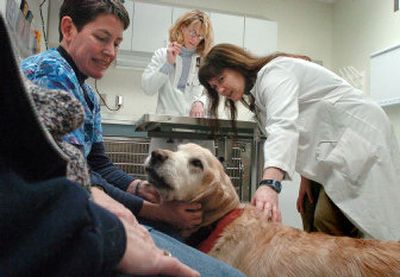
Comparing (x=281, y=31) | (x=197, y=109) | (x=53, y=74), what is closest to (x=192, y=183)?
(x=53, y=74)

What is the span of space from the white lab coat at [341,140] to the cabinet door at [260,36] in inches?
116

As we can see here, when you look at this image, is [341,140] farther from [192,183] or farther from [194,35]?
[194,35]

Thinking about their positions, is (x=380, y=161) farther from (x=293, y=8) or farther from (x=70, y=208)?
(x=293, y=8)

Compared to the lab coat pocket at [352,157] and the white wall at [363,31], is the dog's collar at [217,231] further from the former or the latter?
the white wall at [363,31]

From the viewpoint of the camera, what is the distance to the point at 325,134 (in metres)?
1.75

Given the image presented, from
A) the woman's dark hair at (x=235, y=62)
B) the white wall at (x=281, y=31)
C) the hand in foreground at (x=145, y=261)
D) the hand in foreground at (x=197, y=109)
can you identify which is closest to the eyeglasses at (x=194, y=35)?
the hand in foreground at (x=197, y=109)

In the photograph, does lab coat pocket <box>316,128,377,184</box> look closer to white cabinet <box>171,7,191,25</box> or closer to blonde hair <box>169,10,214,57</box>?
blonde hair <box>169,10,214,57</box>

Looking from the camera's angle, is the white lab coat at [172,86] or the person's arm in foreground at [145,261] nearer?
the person's arm in foreground at [145,261]

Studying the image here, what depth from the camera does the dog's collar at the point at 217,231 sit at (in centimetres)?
126

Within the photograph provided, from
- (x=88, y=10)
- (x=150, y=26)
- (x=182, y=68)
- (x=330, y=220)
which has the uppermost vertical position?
(x=150, y=26)

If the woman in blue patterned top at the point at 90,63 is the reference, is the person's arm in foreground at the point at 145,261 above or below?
below

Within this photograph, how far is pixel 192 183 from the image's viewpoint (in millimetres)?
1323

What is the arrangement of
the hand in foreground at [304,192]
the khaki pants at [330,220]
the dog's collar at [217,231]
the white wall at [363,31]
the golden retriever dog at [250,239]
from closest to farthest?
the golden retriever dog at [250,239], the dog's collar at [217,231], the khaki pants at [330,220], the hand in foreground at [304,192], the white wall at [363,31]

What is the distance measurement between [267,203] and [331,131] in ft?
2.04
